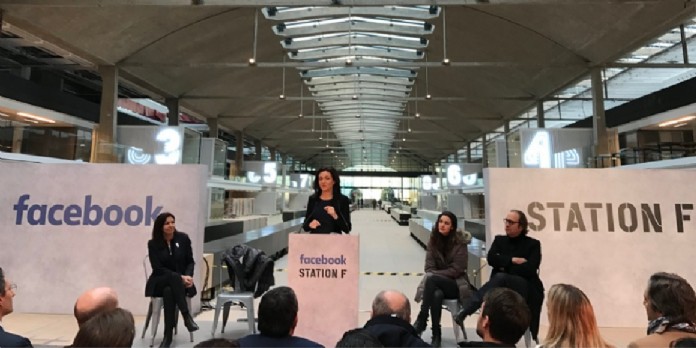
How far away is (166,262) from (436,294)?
2256mm

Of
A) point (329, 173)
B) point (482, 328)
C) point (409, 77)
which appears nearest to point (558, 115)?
point (409, 77)

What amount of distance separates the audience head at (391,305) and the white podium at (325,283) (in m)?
0.97

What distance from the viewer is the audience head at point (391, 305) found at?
75.6 inches

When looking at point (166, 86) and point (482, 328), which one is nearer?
point (482, 328)

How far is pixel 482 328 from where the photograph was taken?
57.2 inches

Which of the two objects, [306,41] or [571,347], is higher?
[306,41]

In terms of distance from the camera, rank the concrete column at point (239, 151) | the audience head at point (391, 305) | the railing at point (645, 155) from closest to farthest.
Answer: the audience head at point (391, 305) < the railing at point (645, 155) < the concrete column at point (239, 151)

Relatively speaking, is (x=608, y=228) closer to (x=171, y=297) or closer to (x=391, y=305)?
(x=391, y=305)

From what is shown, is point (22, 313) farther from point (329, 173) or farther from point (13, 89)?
point (13, 89)

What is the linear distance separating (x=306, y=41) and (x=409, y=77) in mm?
4787

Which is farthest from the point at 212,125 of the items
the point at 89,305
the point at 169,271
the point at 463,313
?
the point at 89,305

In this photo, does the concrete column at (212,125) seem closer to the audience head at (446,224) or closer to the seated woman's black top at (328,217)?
the seated woman's black top at (328,217)

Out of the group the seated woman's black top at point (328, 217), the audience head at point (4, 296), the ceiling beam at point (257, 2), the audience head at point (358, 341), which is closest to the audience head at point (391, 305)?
the audience head at point (358, 341)

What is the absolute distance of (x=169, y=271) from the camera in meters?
3.13
